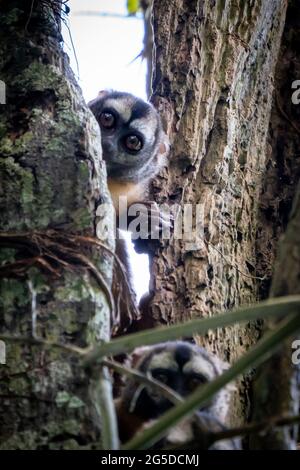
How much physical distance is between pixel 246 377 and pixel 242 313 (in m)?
2.51

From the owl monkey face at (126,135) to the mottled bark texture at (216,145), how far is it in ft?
1.44

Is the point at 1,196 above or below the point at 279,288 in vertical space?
above

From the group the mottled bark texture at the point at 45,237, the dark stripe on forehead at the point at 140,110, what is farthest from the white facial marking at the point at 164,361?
the dark stripe on forehead at the point at 140,110

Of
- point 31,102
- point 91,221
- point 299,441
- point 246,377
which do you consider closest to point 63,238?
point 91,221

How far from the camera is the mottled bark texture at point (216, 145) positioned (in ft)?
13.8

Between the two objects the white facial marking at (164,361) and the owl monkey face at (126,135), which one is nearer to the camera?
the white facial marking at (164,361)

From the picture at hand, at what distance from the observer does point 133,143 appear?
5633mm

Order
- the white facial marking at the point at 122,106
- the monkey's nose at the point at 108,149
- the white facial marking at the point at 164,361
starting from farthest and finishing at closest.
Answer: the white facial marking at the point at 122,106 < the monkey's nose at the point at 108,149 < the white facial marking at the point at 164,361

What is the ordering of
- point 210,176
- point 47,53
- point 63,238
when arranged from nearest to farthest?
point 63,238 → point 47,53 → point 210,176

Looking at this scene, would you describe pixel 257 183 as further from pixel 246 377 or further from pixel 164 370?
pixel 164 370

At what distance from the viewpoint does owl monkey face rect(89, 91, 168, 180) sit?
5.39m

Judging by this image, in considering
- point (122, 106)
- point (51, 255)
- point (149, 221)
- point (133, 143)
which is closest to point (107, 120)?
point (122, 106)

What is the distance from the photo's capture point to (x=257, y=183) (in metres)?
4.79

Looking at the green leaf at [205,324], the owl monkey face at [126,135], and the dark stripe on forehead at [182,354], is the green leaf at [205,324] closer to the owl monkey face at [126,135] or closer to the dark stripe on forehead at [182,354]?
the dark stripe on forehead at [182,354]
